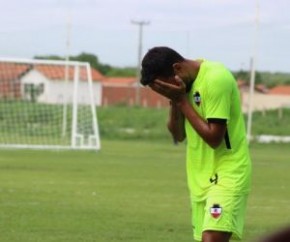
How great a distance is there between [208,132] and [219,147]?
0.95 ft

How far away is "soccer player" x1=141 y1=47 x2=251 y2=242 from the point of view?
6.75 metres

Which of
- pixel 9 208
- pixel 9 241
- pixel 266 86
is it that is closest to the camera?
pixel 9 241

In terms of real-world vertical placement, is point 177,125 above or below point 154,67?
below

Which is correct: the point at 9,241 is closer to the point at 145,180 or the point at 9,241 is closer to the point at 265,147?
the point at 145,180

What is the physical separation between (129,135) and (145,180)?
2855 centimetres

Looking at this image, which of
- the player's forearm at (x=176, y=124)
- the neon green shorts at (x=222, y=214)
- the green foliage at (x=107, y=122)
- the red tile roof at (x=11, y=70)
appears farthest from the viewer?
the red tile roof at (x=11, y=70)

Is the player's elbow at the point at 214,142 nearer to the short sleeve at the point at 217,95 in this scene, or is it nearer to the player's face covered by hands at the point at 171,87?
the short sleeve at the point at 217,95

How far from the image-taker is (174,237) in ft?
43.1

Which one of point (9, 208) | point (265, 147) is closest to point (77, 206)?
point (9, 208)

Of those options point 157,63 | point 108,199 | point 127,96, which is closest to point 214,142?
point 157,63

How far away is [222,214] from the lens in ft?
23.1

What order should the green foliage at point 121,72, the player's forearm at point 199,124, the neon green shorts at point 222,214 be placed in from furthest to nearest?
the green foliage at point 121,72
the neon green shorts at point 222,214
the player's forearm at point 199,124

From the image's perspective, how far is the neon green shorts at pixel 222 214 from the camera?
23.1ft

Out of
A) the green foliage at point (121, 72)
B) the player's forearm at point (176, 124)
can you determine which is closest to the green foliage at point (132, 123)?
the player's forearm at point (176, 124)
